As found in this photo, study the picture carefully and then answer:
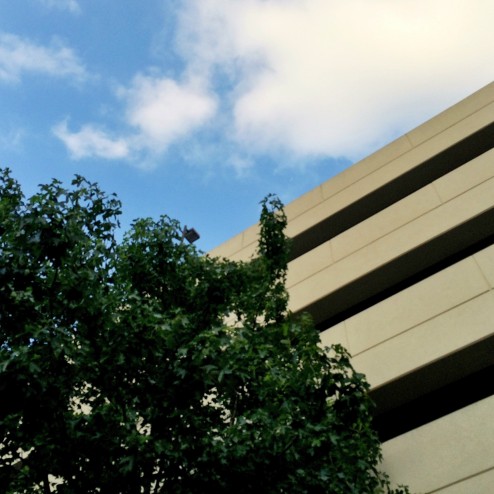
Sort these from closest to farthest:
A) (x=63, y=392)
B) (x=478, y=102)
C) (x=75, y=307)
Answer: (x=63, y=392)
(x=75, y=307)
(x=478, y=102)

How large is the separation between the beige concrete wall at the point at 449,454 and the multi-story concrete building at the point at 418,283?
0.05 ft

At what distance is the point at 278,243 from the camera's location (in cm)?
898

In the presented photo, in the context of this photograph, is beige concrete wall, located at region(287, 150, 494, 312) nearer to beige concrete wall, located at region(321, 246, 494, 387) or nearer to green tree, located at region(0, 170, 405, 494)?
beige concrete wall, located at region(321, 246, 494, 387)

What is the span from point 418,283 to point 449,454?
11.7 ft

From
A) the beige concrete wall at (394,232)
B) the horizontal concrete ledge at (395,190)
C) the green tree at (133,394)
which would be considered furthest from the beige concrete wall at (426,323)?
the horizontal concrete ledge at (395,190)

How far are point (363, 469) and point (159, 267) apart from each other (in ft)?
12.0

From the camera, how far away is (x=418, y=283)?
33.9 feet

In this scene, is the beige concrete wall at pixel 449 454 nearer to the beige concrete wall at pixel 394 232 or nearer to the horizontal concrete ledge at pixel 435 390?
the horizontal concrete ledge at pixel 435 390

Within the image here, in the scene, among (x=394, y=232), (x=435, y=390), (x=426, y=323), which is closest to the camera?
(x=435, y=390)

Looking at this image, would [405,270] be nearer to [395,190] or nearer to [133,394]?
[395,190]

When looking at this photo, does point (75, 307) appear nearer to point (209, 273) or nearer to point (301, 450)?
point (209, 273)

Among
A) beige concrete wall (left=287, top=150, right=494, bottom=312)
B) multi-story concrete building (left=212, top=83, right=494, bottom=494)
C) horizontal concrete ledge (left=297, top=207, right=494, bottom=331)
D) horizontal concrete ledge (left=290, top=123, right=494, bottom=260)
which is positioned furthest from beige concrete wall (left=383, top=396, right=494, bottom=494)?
horizontal concrete ledge (left=290, top=123, right=494, bottom=260)

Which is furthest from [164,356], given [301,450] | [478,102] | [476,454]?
[478,102]

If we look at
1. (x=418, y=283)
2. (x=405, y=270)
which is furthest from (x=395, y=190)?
(x=418, y=283)
